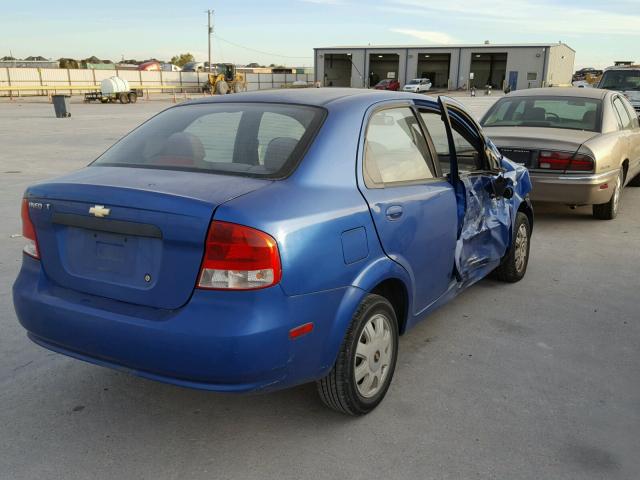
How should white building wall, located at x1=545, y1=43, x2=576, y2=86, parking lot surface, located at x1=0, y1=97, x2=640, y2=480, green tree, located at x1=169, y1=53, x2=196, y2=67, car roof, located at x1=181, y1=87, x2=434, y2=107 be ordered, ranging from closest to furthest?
parking lot surface, located at x1=0, y1=97, x2=640, y2=480, car roof, located at x1=181, y1=87, x2=434, y2=107, white building wall, located at x1=545, y1=43, x2=576, y2=86, green tree, located at x1=169, y1=53, x2=196, y2=67

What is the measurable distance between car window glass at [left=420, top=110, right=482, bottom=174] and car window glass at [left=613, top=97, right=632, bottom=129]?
483 cm

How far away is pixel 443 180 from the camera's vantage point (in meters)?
3.89

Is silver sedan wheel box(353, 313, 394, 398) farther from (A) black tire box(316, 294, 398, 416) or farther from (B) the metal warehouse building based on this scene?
(B) the metal warehouse building

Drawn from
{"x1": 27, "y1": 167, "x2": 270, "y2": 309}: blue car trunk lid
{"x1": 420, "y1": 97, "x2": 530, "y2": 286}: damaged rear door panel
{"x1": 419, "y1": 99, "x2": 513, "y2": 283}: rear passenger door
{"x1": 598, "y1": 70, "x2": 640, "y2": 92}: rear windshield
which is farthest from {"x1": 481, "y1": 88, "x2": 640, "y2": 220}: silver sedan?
{"x1": 598, "y1": 70, "x2": 640, "y2": 92}: rear windshield

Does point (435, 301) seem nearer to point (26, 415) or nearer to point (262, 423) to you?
point (262, 423)

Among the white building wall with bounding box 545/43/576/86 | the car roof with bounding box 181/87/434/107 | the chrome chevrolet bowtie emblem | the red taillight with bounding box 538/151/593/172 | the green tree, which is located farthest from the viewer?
the green tree

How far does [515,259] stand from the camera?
5.33 metres

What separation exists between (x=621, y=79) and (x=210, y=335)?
59.5 ft

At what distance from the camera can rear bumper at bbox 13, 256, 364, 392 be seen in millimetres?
2490

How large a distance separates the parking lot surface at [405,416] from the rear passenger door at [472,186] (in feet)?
1.72

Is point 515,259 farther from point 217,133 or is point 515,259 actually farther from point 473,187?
point 217,133

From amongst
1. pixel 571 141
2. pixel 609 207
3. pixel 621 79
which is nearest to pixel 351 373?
pixel 571 141

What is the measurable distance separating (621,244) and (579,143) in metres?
1.26

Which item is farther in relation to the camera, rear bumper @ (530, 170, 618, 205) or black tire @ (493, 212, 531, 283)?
rear bumper @ (530, 170, 618, 205)
